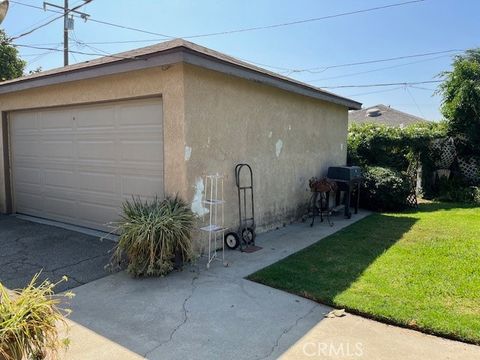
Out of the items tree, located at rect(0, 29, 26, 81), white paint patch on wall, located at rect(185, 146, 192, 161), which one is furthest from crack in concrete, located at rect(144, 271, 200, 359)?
tree, located at rect(0, 29, 26, 81)

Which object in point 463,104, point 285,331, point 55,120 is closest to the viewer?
point 285,331

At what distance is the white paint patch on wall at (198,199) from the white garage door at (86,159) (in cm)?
64

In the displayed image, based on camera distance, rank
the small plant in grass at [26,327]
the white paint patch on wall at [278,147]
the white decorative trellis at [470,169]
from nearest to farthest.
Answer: the small plant in grass at [26,327] < the white paint patch on wall at [278,147] < the white decorative trellis at [470,169]

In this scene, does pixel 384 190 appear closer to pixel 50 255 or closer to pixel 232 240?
pixel 232 240

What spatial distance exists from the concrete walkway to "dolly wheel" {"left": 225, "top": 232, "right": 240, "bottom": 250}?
1250 millimetres

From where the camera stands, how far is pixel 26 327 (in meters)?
2.15

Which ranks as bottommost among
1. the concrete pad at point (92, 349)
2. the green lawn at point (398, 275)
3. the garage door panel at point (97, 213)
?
the concrete pad at point (92, 349)

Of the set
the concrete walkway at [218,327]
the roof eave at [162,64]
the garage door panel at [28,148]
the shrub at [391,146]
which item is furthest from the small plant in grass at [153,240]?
the shrub at [391,146]

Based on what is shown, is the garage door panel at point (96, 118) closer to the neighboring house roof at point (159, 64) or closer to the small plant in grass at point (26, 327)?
A: the neighboring house roof at point (159, 64)

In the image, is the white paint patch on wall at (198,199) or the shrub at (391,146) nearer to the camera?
the white paint patch on wall at (198,199)

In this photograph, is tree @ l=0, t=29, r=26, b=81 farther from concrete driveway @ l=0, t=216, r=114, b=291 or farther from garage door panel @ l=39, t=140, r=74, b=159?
concrete driveway @ l=0, t=216, r=114, b=291

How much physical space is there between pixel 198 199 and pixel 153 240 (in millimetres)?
1175

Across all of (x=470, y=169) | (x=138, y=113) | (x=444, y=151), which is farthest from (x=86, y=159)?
(x=470, y=169)

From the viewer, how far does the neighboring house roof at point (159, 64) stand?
482 cm
